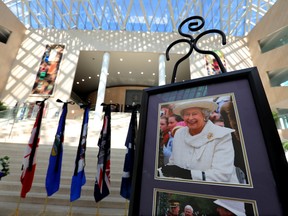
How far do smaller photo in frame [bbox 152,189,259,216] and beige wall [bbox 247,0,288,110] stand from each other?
1451 cm

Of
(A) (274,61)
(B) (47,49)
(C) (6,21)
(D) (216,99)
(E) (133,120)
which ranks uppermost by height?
(C) (6,21)

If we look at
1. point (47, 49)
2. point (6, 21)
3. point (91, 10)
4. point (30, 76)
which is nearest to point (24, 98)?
point (30, 76)

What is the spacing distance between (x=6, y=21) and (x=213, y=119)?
67.6ft

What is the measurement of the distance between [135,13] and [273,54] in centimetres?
1396

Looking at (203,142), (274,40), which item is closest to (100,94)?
(203,142)

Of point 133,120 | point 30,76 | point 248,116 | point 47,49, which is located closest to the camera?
point 248,116

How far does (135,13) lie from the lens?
17000 millimetres

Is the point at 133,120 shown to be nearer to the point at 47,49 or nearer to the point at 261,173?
the point at 261,173

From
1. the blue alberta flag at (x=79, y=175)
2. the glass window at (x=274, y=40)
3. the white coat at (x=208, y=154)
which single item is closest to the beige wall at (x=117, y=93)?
the glass window at (x=274, y=40)

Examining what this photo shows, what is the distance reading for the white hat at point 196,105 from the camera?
875 millimetres

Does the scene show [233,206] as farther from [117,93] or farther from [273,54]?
[117,93]

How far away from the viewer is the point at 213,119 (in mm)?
844

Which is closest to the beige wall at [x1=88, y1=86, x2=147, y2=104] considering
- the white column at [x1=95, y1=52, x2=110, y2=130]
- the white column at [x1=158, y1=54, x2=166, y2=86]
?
the white column at [x1=95, y1=52, x2=110, y2=130]

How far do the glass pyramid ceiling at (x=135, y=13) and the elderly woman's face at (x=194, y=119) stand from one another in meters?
17.2
